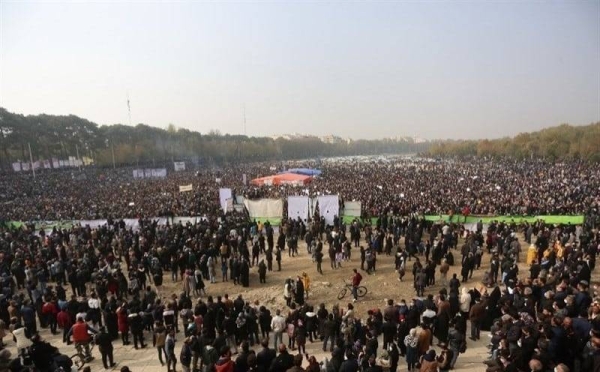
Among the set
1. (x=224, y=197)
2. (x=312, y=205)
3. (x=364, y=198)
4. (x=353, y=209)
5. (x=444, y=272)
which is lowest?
(x=444, y=272)

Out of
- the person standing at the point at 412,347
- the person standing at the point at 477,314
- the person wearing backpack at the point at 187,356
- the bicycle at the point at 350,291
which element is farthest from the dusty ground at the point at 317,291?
the person wearing backpack at the point at 187,356

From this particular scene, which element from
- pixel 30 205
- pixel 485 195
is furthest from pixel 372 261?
pixel 30 205

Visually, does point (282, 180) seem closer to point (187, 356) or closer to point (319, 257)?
point (319, 257)

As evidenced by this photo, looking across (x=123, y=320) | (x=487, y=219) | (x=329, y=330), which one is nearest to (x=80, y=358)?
(x=123, y=320)

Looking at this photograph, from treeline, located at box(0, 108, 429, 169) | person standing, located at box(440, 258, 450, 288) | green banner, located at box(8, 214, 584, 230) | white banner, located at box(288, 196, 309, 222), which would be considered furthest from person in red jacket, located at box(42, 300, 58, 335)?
treeline, located at box(0, 108, 429, 169)

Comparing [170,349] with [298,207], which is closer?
[170,349]

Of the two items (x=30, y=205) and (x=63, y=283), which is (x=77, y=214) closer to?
(x=30, y=205)

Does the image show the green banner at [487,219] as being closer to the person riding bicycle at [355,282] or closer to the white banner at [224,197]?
the white banner at [224,197]
